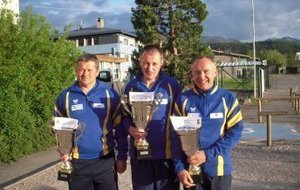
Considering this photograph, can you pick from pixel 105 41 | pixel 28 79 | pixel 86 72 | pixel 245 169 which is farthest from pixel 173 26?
pixel 105 41

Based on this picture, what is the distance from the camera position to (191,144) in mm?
4012

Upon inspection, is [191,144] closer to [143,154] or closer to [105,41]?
[143,154]

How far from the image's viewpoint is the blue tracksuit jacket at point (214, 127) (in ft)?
13.6

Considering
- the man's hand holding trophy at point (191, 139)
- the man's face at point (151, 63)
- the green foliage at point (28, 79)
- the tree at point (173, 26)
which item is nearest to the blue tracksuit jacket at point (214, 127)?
the man's hand holding trophy at point (191, 139)

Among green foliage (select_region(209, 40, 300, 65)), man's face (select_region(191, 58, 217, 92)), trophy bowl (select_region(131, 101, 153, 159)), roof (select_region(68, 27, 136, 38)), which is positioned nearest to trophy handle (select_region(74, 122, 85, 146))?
trophy bowl (select_region(131, 101, 153, 159))

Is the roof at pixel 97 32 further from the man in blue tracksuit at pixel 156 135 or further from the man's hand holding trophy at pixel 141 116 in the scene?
the man's hand holding trophy at pixel 141 116

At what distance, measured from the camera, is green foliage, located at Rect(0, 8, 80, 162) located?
30.5 ft

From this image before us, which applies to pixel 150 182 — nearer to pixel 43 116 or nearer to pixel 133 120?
pixel 133 120

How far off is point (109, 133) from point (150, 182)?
618mm

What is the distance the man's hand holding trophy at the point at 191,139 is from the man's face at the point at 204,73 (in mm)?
314

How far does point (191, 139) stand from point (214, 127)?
30cm

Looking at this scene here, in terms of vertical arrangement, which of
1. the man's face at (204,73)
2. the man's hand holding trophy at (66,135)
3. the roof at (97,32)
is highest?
the roof at (97,32)

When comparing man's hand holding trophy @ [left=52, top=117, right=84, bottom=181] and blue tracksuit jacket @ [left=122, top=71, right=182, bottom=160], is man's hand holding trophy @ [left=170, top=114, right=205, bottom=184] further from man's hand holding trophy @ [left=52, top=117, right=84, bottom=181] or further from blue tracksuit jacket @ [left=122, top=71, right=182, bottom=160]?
man's hand holding trophy @ [left=52, top=117, right=84, bottom=181]

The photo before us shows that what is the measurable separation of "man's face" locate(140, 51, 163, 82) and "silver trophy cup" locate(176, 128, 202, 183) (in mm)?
716
